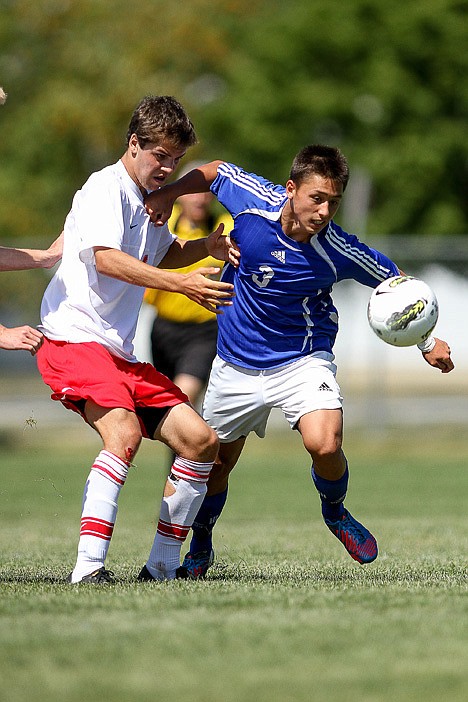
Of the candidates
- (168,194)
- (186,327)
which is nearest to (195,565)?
(168,194)

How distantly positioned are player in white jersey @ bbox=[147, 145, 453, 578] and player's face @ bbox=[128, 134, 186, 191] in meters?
0.16

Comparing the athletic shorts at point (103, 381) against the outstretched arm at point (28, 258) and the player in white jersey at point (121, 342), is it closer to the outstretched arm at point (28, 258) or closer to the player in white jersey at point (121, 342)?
the player in white jersey at point (121, 342)

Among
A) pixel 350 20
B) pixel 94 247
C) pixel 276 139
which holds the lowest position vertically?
pixel 94 247

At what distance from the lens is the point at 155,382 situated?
561cm

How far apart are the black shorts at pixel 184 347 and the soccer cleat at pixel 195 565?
314 cm

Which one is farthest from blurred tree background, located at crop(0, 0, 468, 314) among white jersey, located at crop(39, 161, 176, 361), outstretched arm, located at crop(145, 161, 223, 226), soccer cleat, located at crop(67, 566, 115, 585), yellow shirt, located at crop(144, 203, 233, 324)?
soccer cleat, located at crop(67, 566, 115, 585)

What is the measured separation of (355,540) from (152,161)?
211cm

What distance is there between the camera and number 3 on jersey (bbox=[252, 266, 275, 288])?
238 inches

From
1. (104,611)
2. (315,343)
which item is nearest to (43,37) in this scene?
(315,343)

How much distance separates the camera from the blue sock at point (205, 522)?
6.26 meters

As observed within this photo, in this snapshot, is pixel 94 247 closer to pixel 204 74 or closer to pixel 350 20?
pixel 350 20

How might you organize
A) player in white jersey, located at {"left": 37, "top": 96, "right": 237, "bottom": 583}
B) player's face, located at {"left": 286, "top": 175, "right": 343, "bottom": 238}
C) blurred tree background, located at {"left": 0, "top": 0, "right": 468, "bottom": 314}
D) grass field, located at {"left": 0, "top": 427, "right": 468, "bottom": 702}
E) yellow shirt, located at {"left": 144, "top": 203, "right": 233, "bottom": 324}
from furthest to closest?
blurred tree background, located at {"left": 0, "top": 0, "right": 468, "bottom": 314} < yellow shirt, located at {"left": 144, "top": 203, "right": 233, "bottom": 324} < player's face, located at {"left": 286, "top": 175, "right": 343, "bottom": 238} < player in white jersey, located at {"left": 37, "top": 96, "right": 237, "bottom": 583} < grass field, located at {"left": 0, "top": 427, "right": 468, "bottom": 702}

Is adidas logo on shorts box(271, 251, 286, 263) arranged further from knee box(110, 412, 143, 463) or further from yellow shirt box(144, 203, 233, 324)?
yellow shirt box(144, 203, 233, 324)

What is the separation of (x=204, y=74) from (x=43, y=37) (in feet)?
11.7
